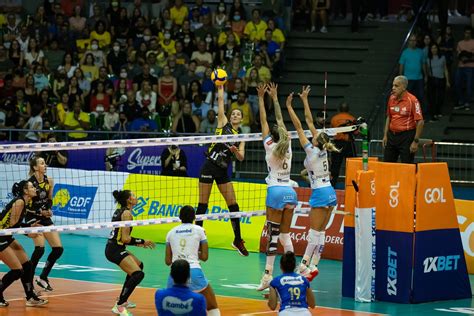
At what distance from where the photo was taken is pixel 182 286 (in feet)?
40.7

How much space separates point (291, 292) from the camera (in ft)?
43.2

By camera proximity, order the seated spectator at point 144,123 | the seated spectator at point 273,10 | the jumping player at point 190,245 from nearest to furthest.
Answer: the jumping player at point 190,245 → the seated spectator at point 144,123 → the seated spectator at point 273,10

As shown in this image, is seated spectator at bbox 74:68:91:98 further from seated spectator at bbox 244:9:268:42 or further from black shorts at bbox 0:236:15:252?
black shorts at bbox 0:236:15:252

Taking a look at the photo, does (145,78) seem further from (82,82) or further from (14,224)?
(14,224)

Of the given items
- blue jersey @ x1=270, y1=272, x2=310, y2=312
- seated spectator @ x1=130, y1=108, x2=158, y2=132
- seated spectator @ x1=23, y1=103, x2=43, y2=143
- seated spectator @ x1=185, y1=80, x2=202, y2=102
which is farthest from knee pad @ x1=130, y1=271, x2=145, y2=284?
seated spectator @ x1=23, y1=103, x2=43, y2=143

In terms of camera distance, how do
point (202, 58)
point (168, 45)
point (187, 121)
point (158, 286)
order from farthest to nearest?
point (168, 45), point (202, 58), point (187, 121), point (158, 286)

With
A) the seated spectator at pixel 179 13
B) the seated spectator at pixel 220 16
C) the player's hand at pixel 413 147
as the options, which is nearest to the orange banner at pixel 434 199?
the player's hand at pixel 413 147

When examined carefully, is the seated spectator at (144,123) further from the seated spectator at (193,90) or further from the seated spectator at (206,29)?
the seated spectator at (206,29)

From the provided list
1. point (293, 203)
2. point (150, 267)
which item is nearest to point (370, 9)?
point (150, 267)

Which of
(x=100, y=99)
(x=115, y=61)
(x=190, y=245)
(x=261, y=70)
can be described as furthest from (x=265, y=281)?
(x=115, y=61)

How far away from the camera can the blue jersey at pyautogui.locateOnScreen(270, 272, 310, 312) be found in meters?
13.2

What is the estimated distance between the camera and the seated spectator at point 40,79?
32.4m

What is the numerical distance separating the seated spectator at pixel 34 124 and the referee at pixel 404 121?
1322 cm

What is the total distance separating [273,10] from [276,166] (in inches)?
Answer: 630
